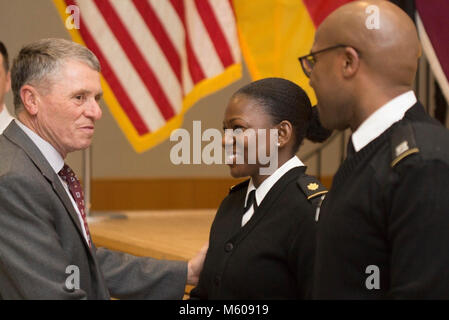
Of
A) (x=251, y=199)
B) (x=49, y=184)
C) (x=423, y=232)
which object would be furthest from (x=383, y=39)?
(x=49, y=184)

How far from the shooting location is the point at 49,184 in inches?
70.1

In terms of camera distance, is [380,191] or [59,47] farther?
[59,47]

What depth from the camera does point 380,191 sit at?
134 cm

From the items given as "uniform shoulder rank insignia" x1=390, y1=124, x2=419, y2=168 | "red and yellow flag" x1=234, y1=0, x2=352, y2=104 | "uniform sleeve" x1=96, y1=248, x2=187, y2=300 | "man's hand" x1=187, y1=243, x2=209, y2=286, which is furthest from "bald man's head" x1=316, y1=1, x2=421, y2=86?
"red and yellow flag" x1=234, y1=0, x2=352, y2=104

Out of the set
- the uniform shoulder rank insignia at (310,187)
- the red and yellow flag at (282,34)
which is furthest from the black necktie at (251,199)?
the red and yellow flag at (282,34)

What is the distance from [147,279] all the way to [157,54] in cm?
194

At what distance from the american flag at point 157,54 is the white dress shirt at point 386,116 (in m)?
2.49

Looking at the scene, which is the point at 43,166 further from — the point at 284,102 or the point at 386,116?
the point at 386,116

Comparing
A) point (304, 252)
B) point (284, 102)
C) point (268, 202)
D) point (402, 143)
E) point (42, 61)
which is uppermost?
point (42, 61)

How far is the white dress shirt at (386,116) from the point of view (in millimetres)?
1436

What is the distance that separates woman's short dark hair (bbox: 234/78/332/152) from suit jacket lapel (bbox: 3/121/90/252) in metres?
0.56

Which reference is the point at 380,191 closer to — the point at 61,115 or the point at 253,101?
the point at 253,101

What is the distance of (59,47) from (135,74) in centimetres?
194
